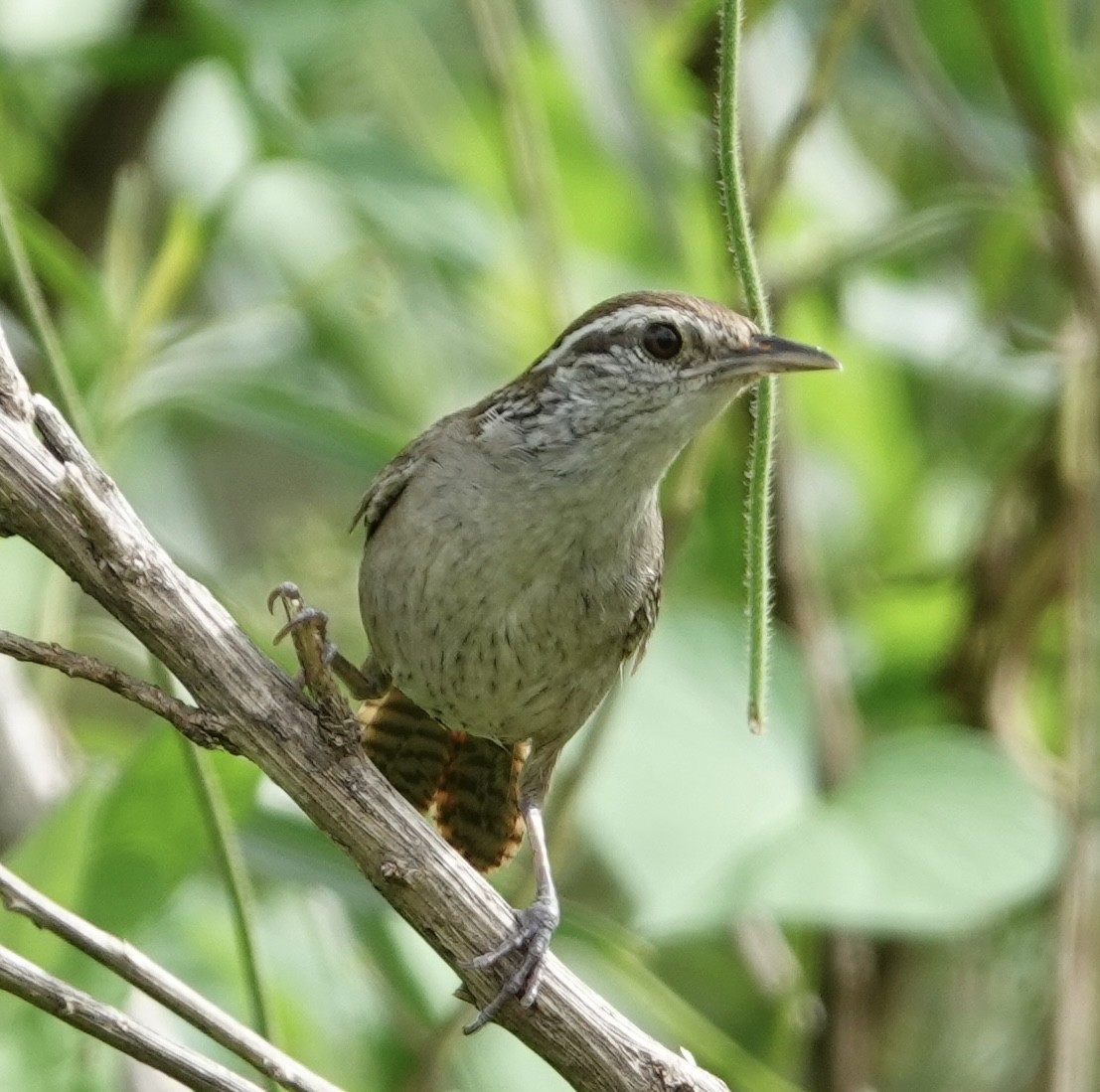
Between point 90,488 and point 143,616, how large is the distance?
5.7 inches

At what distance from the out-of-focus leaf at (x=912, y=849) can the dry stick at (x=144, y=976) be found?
150 cm

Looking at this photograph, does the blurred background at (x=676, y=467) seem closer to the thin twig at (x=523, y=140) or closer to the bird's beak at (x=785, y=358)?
the thin twig at (x=523, y=140)

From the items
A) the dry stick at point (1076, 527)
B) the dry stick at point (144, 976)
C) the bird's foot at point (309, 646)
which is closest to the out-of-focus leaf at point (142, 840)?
the bird's foot at point (309, 646)

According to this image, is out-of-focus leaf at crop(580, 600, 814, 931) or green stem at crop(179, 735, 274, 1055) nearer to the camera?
green stem at crop(179, 735, 274, 1055)

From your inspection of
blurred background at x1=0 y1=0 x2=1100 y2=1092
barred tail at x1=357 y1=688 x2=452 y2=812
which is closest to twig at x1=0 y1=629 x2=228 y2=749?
blurred background at x1=0 y1=0 x2=1100 y2=1092

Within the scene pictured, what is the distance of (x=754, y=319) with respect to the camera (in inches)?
83.4

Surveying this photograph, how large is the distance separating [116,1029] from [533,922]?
85 centimetres

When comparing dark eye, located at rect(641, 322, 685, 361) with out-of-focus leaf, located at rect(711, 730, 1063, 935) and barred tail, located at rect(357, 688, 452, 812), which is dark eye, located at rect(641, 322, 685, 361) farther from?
out-of-focus leaf, located at rect(711, 730, 1063, 935)

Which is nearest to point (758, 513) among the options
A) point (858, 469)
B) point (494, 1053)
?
point (494, 1053)

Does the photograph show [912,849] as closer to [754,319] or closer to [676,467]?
[676,467]

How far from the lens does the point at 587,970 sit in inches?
168

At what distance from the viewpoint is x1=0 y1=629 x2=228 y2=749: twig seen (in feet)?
6.09

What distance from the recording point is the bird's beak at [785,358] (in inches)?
106

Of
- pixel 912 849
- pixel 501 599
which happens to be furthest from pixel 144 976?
pixel 912 849
